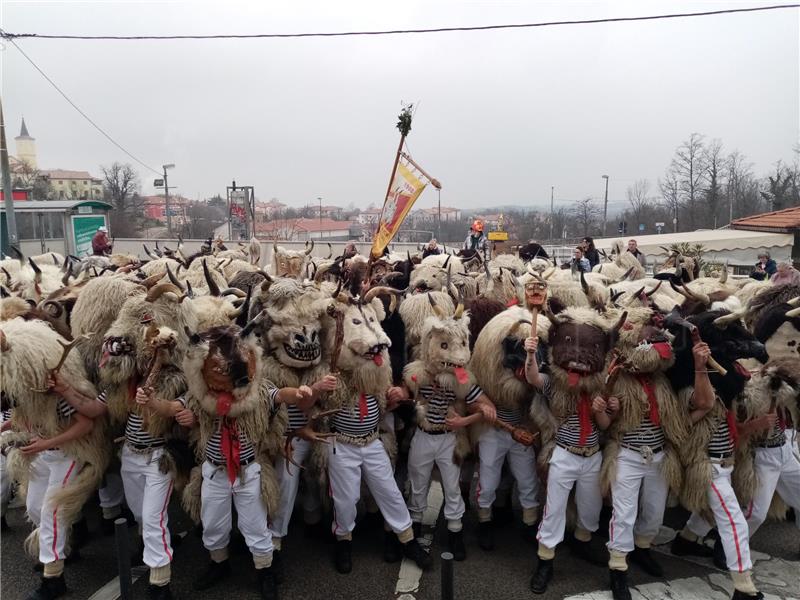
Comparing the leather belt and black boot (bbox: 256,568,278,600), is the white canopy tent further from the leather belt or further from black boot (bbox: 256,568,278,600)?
black boot (bbox: 256,568,278,600)

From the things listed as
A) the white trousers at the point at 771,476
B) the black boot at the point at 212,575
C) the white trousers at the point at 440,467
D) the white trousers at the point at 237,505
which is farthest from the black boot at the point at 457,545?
the white trousers at the point at 771,476

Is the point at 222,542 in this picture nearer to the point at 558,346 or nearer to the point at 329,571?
the point at 329,571

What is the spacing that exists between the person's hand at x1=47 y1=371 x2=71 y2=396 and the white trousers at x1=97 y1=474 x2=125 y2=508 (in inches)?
49.9

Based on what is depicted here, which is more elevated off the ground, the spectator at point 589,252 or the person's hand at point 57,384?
the spectator at point 589,252

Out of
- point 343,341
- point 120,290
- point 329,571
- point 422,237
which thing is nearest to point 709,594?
point 329,571

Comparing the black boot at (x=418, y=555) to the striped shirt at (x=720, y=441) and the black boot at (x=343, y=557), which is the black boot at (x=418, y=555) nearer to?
the black boot at (x=343, y=557)

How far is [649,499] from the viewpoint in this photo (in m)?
4.12

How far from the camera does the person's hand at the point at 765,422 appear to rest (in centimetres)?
404

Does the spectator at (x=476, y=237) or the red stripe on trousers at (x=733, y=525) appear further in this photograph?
the spectator at (x=476, y=237)

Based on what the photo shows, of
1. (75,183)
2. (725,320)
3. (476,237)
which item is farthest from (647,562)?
(75,183)

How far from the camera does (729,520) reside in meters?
3.82

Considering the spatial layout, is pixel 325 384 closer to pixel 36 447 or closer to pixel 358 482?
pixel 358 482

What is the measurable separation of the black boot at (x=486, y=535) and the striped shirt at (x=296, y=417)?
1.79m

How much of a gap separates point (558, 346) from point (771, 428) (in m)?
1.71
